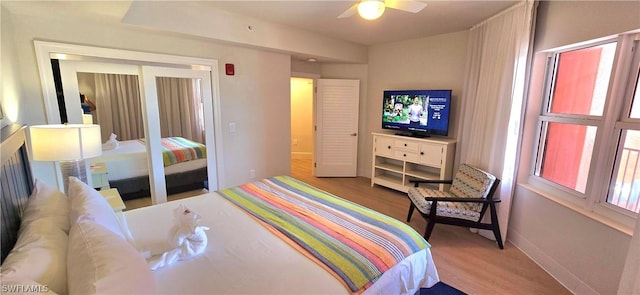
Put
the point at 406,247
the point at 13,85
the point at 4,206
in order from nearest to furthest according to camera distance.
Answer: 1. the point at 4,206
2. the point at 406,247
3. the point at 13,85

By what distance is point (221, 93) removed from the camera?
131 inches

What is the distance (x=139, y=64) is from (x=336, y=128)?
3.06 meters

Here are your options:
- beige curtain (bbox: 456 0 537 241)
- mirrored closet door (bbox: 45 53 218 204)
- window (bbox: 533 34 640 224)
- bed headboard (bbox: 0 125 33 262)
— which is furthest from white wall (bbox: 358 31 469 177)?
bed headboard (bbox: 0 125 33 262)

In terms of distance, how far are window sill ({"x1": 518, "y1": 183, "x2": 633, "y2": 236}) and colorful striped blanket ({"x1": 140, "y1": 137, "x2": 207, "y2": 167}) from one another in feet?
11.6

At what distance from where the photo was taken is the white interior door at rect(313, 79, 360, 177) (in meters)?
4.72

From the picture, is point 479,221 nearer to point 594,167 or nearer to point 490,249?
point 490,249

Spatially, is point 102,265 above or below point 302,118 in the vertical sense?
below

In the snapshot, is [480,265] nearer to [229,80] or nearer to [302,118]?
[229,80]

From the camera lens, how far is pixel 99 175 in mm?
2768

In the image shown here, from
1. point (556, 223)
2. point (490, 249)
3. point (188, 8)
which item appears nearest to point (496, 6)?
point (556, 223)

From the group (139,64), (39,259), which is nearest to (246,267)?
(39,259)

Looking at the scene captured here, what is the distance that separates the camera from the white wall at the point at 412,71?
3664 mm

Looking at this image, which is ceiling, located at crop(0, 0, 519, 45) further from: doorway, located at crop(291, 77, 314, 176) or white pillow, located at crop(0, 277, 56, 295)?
doorway, located at crop(291, 77, 314, 176)

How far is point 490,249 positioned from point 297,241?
212 cm
